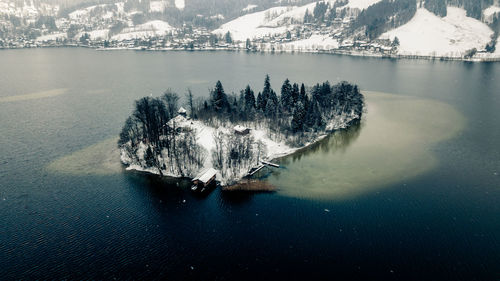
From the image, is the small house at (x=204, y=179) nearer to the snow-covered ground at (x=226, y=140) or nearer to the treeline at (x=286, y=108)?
the snow-covered ground at (x=226, y=140)

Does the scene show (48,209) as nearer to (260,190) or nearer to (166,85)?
(260,190)

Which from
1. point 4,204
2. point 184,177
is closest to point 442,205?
point 184,177

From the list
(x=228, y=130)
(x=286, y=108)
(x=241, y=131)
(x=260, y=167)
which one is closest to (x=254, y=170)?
(x=260, y=167)

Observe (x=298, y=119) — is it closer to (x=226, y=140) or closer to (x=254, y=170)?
(x=226, y=140)

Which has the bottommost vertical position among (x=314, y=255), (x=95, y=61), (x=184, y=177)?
(x=314, y=255)

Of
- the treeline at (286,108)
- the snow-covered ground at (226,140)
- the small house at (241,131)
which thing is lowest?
the snow-covered ground at (226,140)

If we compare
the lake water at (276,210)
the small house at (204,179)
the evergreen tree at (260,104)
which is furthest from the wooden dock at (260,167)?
the evergreen tree at (260,104)

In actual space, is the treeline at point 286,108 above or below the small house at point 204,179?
above

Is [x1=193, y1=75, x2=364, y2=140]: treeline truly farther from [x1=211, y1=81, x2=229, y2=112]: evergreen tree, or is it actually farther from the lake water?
the lake water
